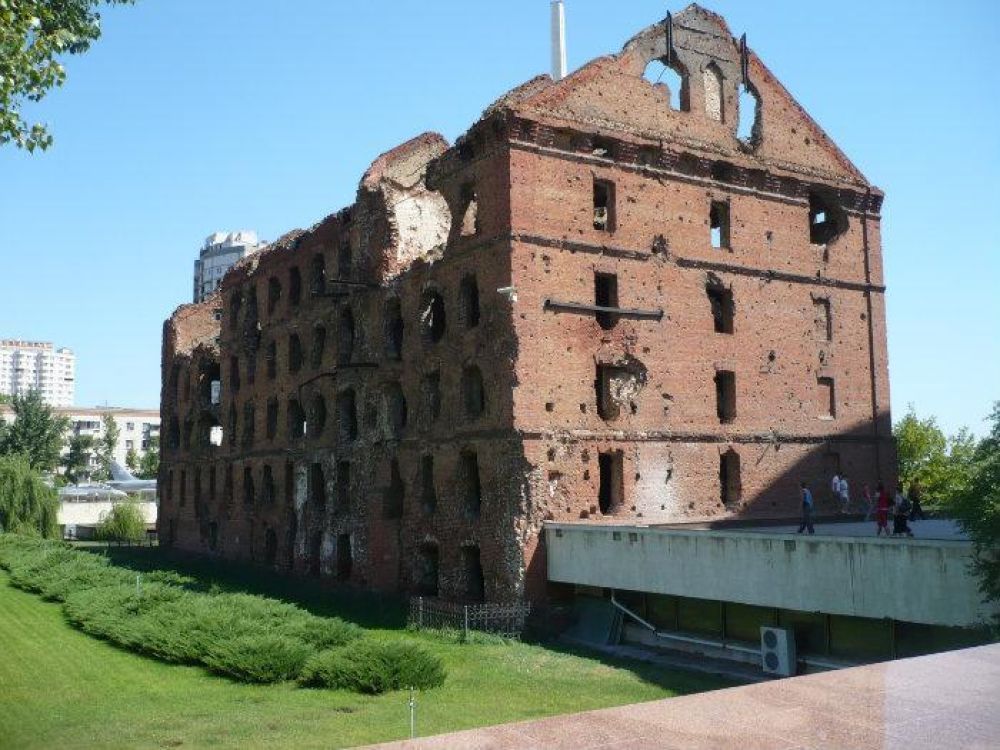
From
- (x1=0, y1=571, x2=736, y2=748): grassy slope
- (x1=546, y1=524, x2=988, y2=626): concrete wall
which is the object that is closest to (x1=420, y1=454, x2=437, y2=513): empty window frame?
(x1=546, y1=524, x2=988, y2=626): concrete wall

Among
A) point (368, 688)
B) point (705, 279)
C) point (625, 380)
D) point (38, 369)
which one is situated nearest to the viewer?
point (368, 688)

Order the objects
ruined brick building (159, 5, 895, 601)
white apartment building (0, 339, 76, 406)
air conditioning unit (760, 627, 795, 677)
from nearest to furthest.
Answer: air conditioning unit (760, 627, 795, 677), ruined brick building (159, 5, 895, 601), white apartment building (0, 339, 76, 406)

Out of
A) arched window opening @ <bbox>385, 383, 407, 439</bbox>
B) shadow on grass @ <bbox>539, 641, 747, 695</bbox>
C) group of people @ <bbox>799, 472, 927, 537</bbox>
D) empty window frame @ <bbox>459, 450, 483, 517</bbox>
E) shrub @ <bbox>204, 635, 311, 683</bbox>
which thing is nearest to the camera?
shadow on grass @ <bbox>539, 641, 747, 695</bbox>

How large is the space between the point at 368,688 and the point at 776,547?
7672mm

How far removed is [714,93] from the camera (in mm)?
28203

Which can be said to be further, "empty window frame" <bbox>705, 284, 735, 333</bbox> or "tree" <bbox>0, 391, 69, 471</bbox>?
"tree" <bbox>0, 391, 69, 471</bbox>

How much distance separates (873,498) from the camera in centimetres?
2781

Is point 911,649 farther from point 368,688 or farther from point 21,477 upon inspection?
point 21,477

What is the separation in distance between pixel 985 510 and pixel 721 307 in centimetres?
1411

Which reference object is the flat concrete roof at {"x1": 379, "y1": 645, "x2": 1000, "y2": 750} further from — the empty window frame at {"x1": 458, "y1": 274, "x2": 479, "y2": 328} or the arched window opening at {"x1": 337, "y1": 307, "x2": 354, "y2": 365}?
the arched window opening at {"x1": 337, "y1": 307, "x2": 354, "y2": 365}

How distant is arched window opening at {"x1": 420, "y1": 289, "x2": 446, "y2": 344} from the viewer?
27.3 metres

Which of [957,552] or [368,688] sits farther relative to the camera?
[368,688]

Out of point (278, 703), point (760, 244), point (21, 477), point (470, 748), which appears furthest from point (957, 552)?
point (21, 477)

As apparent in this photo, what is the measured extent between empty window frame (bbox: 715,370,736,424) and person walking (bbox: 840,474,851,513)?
384cm
